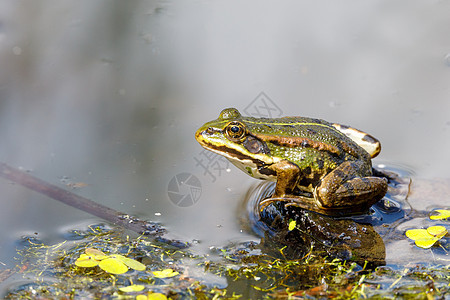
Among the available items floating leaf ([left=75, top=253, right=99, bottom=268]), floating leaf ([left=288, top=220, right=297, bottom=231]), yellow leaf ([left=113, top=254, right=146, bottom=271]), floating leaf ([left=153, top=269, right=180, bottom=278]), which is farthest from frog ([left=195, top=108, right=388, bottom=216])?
floating leaf ([left=75, top=253, right=99, bottom=268])

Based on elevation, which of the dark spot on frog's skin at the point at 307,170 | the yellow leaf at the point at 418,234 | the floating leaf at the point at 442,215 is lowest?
the yellow leaf at the point at 418,234

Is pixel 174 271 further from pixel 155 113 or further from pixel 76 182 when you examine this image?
pixel 155 113

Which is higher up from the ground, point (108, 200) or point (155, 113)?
point (155, 113)

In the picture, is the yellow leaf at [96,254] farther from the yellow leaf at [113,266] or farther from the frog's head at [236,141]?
the frog's head at [236,141]

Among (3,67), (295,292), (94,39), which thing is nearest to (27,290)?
(295,292)

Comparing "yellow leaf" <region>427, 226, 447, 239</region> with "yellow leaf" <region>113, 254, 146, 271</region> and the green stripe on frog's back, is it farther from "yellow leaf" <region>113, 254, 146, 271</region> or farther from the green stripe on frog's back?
"yellow leaf" <region>113, 254, 146, 271</region>

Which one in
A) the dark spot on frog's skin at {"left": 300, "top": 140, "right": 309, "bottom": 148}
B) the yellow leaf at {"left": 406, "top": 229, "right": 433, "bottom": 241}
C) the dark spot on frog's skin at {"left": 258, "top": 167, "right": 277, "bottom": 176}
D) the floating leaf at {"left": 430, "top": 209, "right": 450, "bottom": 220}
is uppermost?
the dark spot on frog's skin at {"left": 300, "top": 140, "right": 309, "bottom": 148}

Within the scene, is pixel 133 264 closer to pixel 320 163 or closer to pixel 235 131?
pixel 235 131

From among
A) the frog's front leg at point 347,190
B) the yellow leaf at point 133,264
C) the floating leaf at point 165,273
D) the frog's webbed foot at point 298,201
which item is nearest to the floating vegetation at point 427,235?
the frog's front leg at point 347,190
